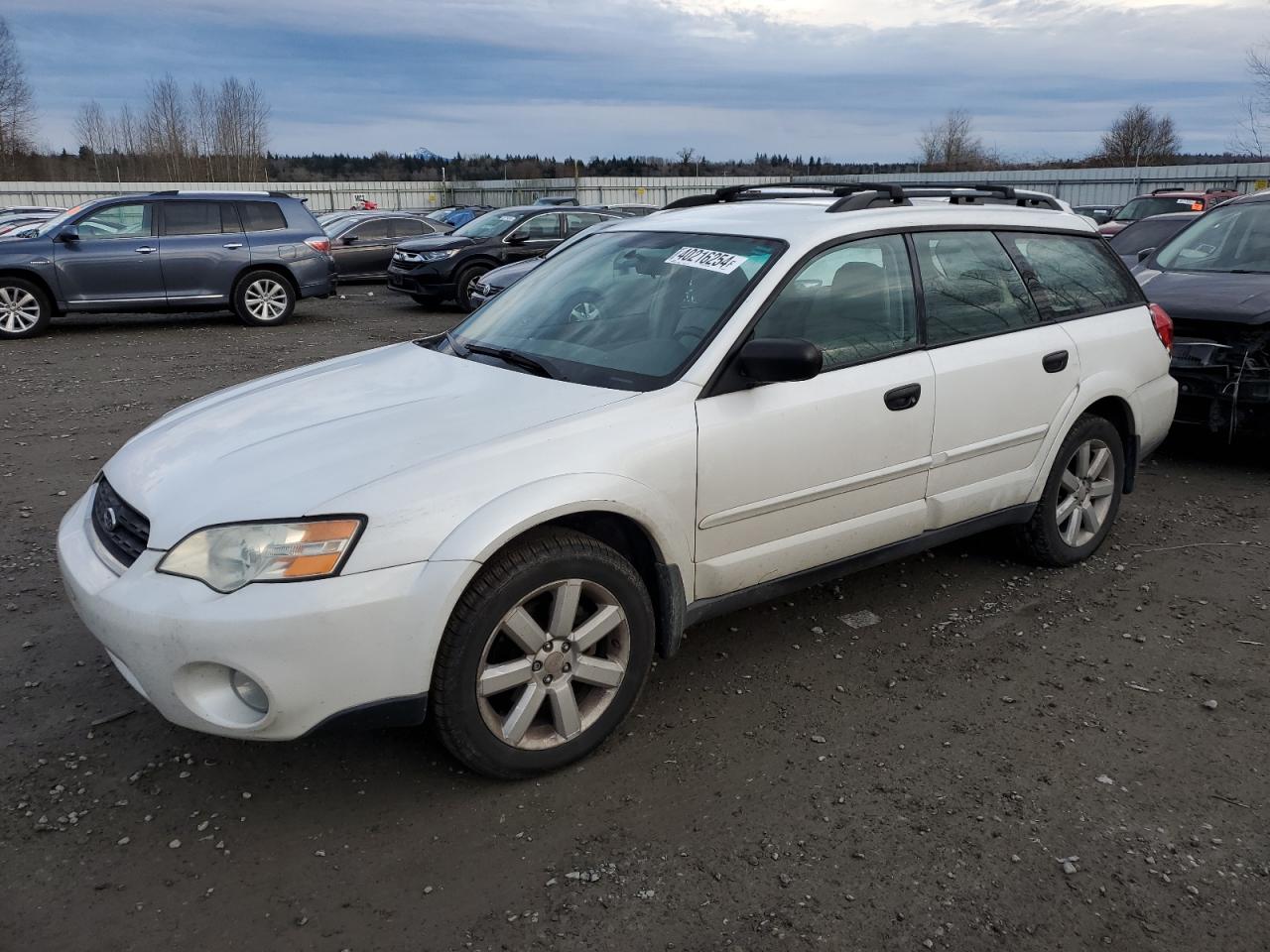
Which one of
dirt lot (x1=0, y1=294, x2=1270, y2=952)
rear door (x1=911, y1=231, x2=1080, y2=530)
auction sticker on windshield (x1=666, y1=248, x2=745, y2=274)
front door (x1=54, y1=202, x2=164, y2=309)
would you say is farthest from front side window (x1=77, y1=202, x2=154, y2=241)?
rear door (x1=911, y1=231, x2=1080, y2=530)

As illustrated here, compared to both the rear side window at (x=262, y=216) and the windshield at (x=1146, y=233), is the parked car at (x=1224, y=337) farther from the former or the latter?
the rear side window at (x=262, y=216)

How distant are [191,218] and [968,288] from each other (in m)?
11.5

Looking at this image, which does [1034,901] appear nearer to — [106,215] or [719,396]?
[719,396]

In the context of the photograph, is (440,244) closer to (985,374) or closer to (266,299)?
(266,299)

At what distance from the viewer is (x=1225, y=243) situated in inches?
294

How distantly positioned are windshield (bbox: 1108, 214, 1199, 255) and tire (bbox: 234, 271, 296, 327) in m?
11.0

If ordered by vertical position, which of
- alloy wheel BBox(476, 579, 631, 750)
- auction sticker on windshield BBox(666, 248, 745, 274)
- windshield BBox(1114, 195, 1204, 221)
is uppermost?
windshield BBox(1114, 195, 1204, 221)

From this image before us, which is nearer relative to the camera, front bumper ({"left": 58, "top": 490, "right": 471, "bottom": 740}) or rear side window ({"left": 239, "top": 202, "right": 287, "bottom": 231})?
front bumper ({"left": 58, "top": 490, "right": 471, "bottom": 740})

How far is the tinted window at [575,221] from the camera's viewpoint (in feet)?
54.5

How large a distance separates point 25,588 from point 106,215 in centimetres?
954

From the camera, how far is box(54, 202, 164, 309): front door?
12320mm

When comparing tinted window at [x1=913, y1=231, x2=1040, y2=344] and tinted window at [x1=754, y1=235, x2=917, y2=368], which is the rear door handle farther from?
tinted window at [x1=754, y1=235, x2=917, y2=368]

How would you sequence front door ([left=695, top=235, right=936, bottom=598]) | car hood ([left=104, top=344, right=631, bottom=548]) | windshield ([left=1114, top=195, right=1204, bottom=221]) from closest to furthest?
Result: car hood ([left=104, top=344, right=631, bottom=548]) → front door ([left=695, top=235, right=936, bottom=598]) → windshield ([left=1114, top=195, right=1204, bottom=221])

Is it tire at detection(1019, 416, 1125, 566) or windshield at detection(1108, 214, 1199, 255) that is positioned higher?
windshield at detection(1108, 214, 1199, 255)
